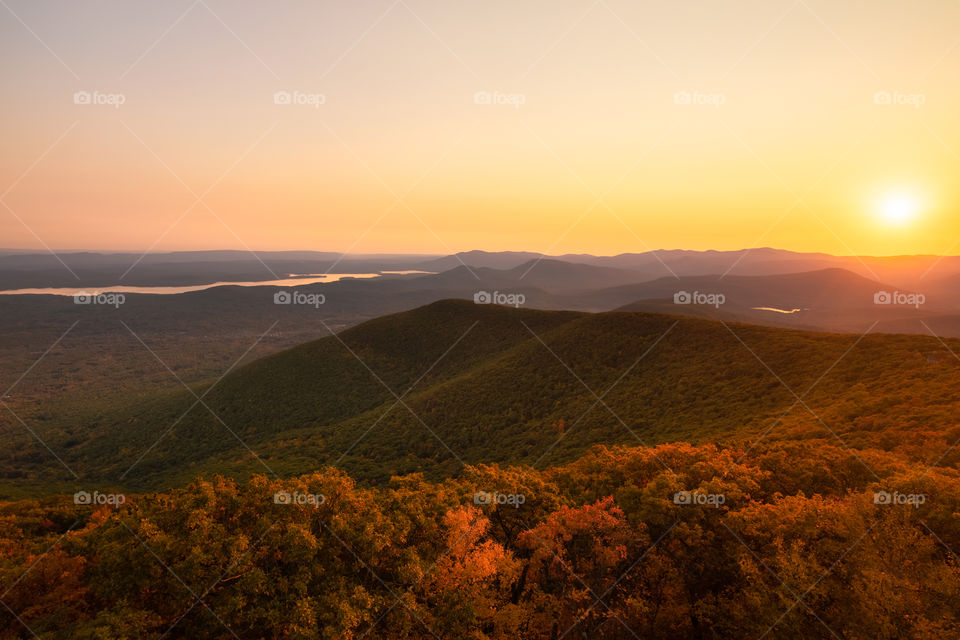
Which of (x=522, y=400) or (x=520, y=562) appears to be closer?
(x=520, y=562)

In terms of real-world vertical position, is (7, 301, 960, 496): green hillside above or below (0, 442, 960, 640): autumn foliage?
above

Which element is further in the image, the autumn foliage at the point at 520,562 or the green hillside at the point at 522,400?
the green hillside at the point at 522,400

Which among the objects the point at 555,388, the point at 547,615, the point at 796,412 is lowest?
the point at 547,615

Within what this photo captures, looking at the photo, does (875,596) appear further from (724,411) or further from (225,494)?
(724,411)

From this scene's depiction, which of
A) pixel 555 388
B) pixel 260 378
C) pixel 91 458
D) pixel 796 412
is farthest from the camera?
pixel 260 378

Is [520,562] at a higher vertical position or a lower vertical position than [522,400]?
lower

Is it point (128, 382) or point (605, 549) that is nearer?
point (605, 549)

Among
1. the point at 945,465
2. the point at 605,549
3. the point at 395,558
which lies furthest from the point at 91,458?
the point at 945,465

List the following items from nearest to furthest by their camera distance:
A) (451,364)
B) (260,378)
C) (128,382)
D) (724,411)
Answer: (724,411), (451,364), (260,378), (128,382)

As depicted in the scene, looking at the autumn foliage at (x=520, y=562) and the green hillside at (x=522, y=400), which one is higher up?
the green hillside at (x=522, y=400)

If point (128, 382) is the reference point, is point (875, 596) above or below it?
below

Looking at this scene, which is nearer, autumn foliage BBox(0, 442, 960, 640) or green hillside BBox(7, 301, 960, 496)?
autumn foliage BBox(0, 442, 960, 640)
